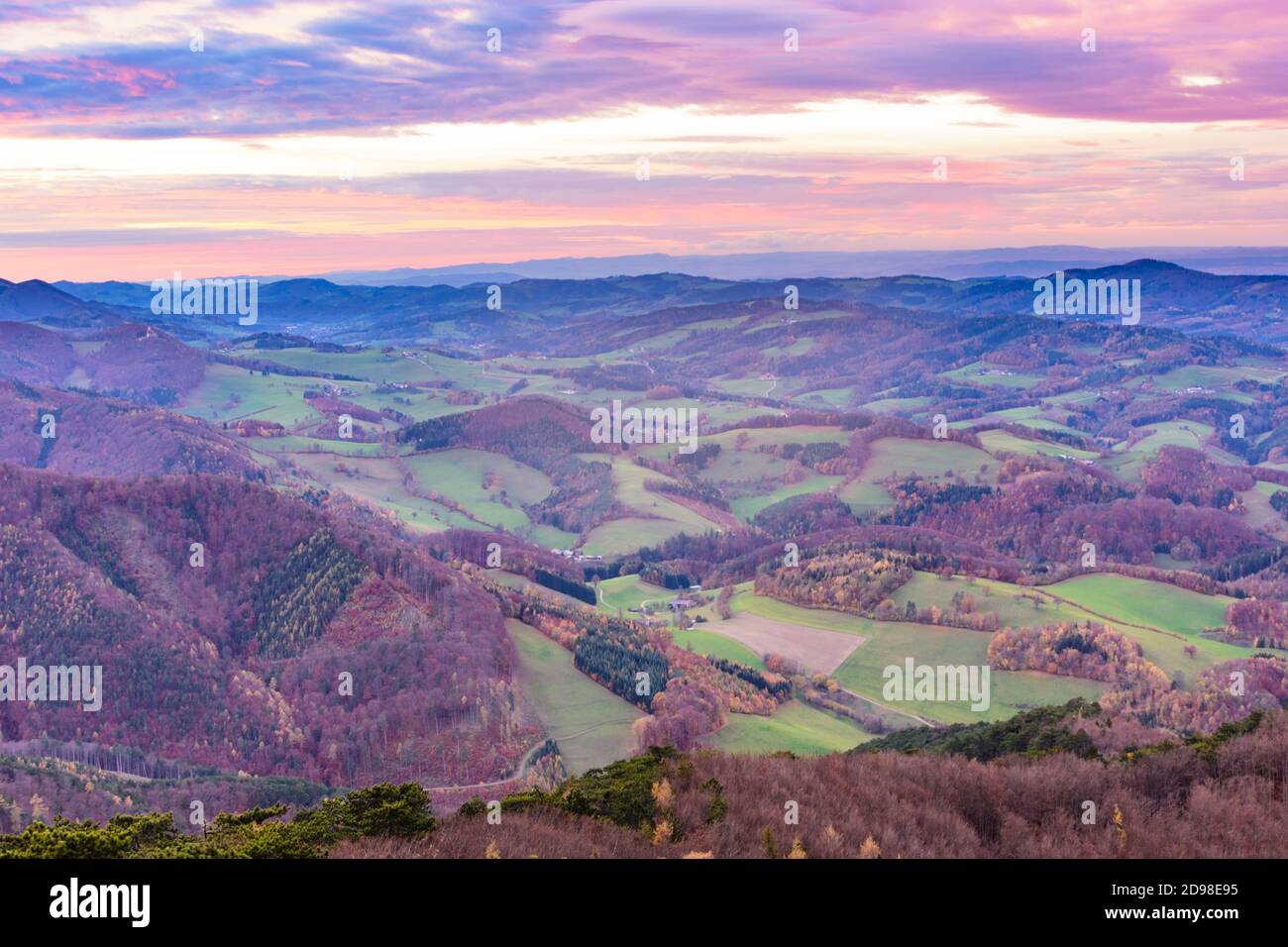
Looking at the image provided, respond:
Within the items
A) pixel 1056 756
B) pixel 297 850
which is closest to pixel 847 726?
pixel 1056 756

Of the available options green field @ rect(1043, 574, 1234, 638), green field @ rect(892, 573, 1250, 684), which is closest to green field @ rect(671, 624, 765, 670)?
green field @ rect(892, 573, 1250, 684)

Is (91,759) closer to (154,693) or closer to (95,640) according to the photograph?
(154,693)

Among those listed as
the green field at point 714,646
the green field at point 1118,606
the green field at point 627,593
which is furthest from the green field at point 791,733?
the green field at point 627,593

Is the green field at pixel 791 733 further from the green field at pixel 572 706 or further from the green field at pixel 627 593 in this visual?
the green field at pixel 627 593

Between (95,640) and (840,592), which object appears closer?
(95,640)

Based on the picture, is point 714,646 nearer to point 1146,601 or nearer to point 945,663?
point 945,663
